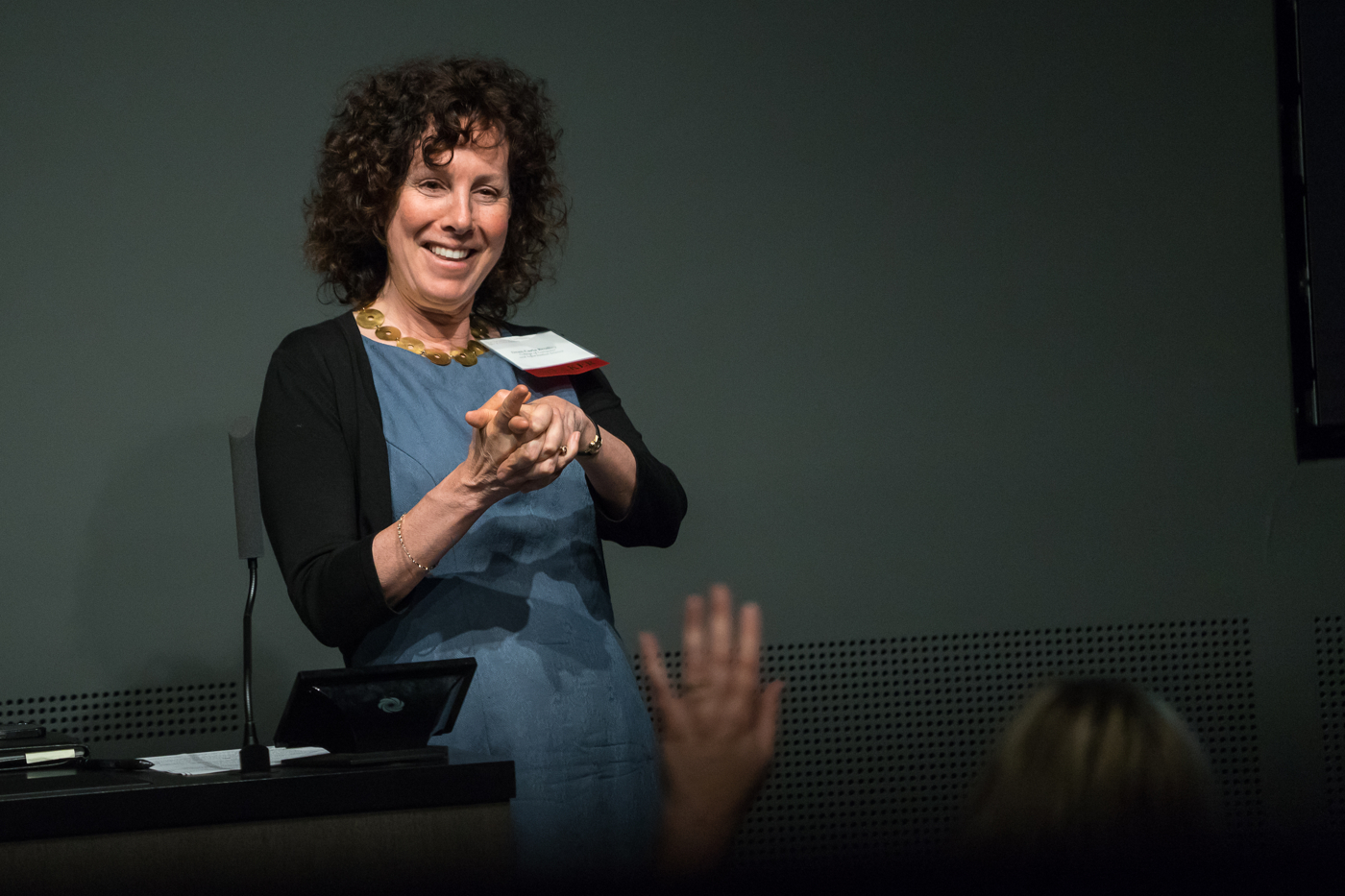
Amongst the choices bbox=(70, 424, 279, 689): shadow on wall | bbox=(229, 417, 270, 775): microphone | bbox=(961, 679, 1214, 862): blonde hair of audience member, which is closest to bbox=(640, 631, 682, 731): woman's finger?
Answer: bbox=(70, 424, 279, 689): shadow on wall

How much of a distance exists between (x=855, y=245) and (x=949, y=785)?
1568 millimetres

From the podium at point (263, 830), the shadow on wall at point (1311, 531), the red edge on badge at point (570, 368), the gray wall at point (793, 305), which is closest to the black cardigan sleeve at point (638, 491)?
the red edge on badge at point (570, 368)

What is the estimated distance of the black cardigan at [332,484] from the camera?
4.87ft

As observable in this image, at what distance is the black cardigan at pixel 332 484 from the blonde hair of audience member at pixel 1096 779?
785 mm

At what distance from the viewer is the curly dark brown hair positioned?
1736 mm

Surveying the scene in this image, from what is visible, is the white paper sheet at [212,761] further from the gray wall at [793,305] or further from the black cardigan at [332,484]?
the gray wall at [793,305]

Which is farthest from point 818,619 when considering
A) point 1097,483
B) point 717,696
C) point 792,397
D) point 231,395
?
point 231,395

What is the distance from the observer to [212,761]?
56.0 inches

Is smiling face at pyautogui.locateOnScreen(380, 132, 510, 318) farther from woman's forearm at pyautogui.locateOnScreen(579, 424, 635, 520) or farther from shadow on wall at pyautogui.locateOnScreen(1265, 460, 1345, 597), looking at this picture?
shadow on wall at pyautogui.locateOnScreen(1265, 460, 1345, 597)

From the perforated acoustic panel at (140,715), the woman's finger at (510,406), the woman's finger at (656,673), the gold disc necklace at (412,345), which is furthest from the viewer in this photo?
the woman's finger at (656,673)

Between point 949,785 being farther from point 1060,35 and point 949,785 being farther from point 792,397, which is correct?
point 1060,35

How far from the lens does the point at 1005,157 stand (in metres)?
3.73

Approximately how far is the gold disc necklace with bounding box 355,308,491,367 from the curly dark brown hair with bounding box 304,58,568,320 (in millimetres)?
65

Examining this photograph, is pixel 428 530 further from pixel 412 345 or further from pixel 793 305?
pixel 793 305
